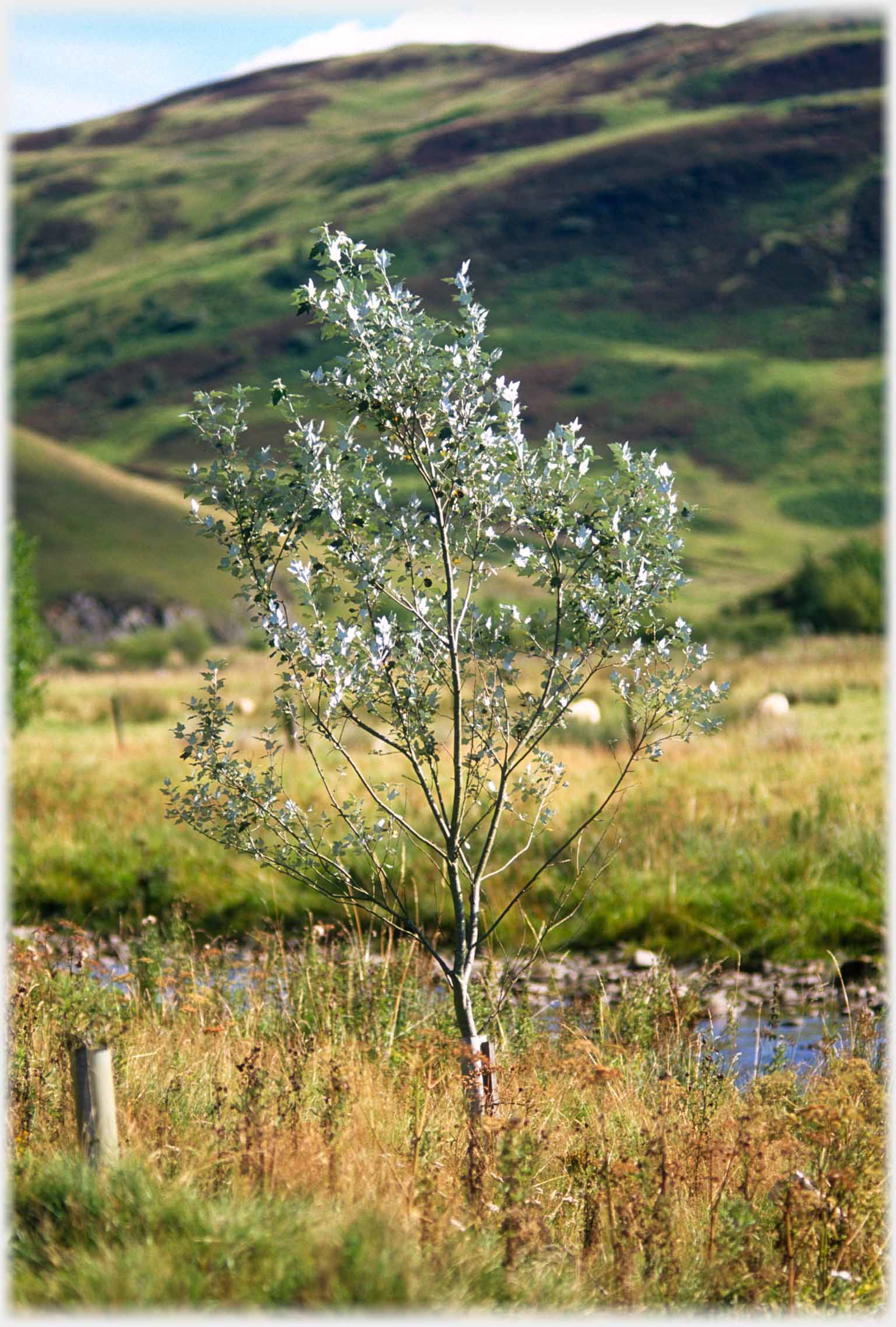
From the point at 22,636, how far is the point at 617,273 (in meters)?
109

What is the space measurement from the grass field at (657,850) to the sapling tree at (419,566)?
9.82ft

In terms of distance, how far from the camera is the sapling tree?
514 cm

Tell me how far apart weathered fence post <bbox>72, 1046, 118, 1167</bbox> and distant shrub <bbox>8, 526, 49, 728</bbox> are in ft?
50.9

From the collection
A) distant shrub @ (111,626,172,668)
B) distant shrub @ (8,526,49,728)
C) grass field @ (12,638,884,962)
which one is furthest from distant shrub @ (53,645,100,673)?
grass field @ (12,638,884,962)

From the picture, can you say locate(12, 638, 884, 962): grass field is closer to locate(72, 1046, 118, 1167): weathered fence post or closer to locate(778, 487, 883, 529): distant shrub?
locate(72, 1046, 118, 1167): weathered fence post

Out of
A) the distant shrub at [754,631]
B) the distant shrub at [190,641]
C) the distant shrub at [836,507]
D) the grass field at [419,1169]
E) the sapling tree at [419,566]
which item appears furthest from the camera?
the distant shrub at [836,507]

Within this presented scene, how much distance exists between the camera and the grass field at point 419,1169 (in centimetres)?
360

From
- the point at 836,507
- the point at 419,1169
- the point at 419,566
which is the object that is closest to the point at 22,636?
the point at 419,566

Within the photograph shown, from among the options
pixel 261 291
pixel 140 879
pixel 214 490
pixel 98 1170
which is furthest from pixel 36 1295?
pixel 261 291

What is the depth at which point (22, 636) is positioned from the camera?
1994 cm

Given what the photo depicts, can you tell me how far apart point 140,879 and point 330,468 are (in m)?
8.48

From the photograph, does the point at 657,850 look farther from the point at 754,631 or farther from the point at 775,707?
the point at 754,631

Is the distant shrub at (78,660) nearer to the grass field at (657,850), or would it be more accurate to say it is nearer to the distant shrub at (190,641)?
the distant shrub at (190,641)

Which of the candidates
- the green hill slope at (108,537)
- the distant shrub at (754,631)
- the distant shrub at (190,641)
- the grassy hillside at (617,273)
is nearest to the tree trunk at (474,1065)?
the distant shrub at (754,631)
